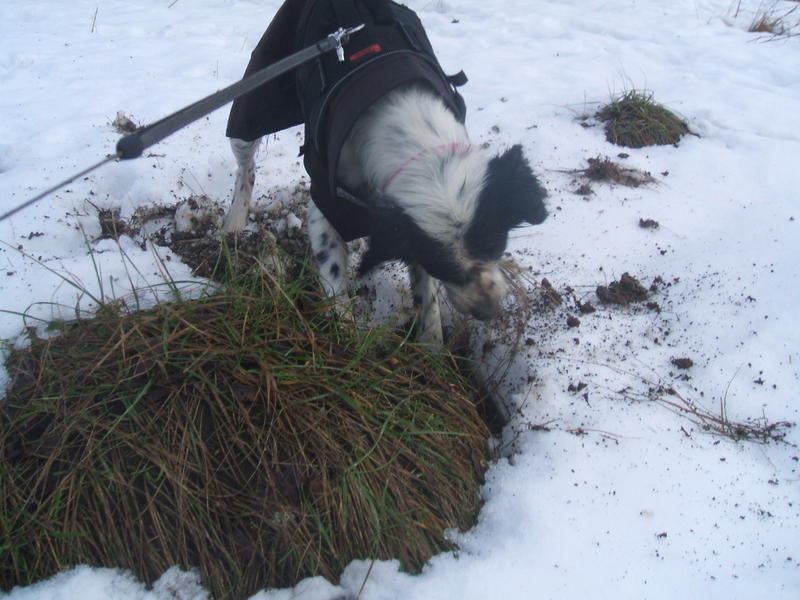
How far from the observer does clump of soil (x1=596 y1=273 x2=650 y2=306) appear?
283 centimetres

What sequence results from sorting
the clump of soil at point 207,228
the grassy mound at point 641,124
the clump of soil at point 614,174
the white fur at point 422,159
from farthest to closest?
the grassy mound at point 641,124, the clump of soil at point 614,174, the clump of soil at point 207,228, the white fur at point 422,159

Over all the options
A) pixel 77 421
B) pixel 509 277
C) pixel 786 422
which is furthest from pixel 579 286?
pixel 77 421

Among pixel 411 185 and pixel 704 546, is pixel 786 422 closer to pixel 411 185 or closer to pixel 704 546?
pixel 704 546

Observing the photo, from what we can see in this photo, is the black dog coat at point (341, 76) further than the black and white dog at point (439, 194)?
Yes

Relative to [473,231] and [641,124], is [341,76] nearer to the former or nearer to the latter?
[473,231]

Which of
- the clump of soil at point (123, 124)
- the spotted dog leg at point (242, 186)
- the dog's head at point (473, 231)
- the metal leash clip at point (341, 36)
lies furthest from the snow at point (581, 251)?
the metal leash clip at point (341, 36)

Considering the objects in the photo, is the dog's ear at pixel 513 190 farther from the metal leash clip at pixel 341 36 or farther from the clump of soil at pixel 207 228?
the clump of soil at pixel 207 228

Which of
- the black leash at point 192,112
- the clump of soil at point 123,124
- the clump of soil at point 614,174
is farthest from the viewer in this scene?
the clump of soil at point 123,124

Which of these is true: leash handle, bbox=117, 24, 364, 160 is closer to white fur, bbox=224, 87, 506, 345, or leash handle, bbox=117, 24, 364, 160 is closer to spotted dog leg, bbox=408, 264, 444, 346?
white fur, bbox=224, 87, 506, 345

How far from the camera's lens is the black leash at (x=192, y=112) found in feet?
5.50

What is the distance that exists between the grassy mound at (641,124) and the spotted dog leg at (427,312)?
1.92 metres

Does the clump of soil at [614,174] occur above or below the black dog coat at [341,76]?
below

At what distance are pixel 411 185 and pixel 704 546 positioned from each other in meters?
1.50

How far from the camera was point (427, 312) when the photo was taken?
2775 mm
